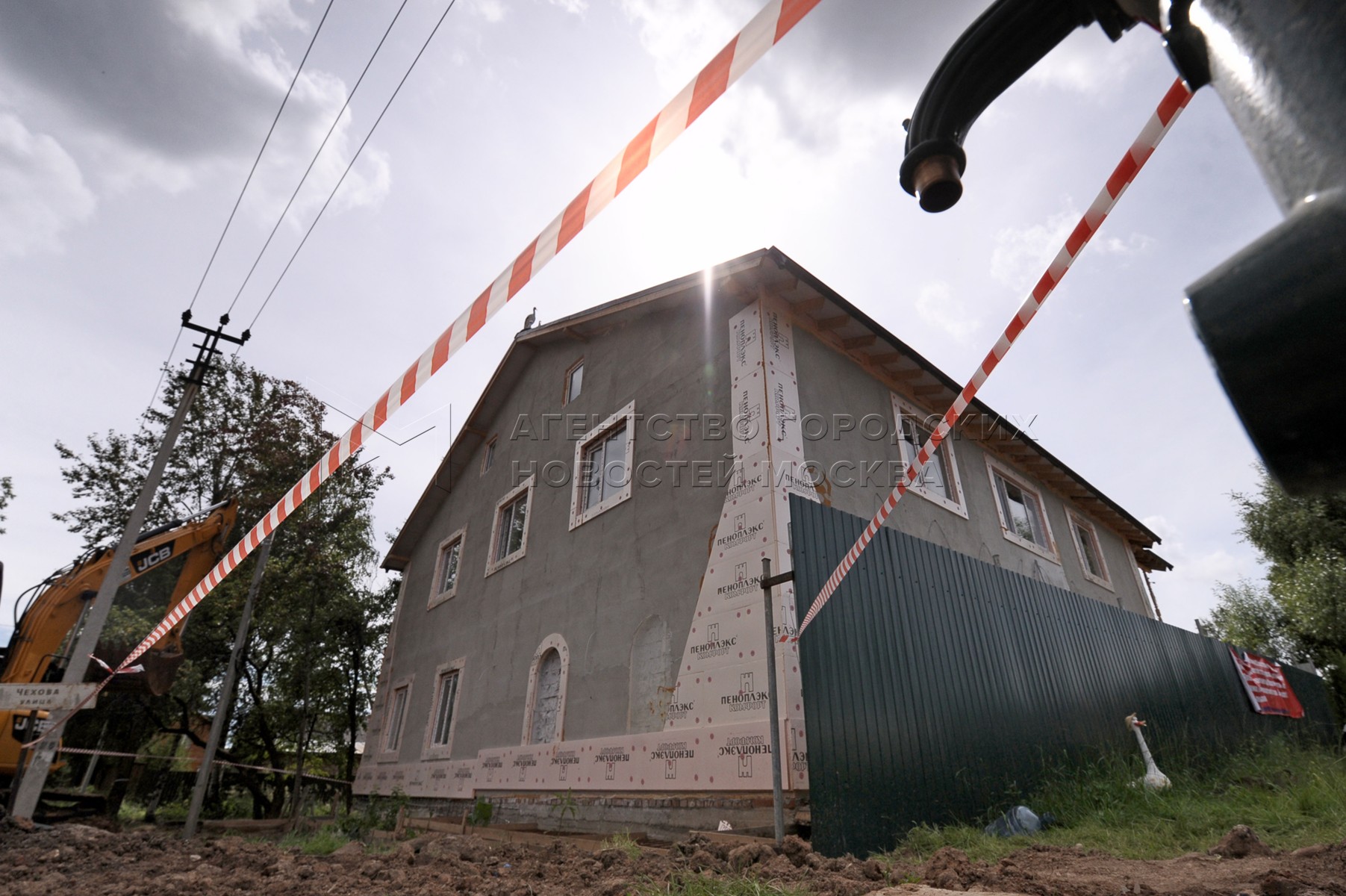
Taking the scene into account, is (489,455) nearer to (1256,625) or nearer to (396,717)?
(396,717)

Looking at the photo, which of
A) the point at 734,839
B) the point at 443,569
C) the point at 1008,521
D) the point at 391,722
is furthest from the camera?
the point at 443,569

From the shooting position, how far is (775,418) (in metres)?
7.58

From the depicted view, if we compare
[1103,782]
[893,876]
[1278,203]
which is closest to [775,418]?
[893,876]

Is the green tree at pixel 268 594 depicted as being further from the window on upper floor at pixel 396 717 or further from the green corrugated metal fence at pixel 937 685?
the green corrugated metal fence at pixel 937 685

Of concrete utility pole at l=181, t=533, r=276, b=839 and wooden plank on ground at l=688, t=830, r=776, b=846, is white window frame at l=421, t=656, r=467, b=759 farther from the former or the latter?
wooden plank on ground at l=688, t=830, r=776, b=846

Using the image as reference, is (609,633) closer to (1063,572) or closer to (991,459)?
(991,459)

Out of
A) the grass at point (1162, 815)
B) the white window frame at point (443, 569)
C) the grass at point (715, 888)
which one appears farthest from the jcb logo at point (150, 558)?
the grass at point (1162, 815)

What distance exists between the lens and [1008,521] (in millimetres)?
11648

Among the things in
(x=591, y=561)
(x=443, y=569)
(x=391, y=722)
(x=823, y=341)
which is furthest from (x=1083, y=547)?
(x=391, y=722)

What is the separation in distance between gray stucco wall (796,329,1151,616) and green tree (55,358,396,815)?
14.6m

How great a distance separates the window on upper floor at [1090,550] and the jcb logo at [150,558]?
16804 mm

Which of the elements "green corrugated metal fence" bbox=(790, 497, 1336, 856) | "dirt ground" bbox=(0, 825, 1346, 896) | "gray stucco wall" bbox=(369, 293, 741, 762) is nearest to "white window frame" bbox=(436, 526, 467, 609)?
"gray stucco wall" bbox=(369, 293, 741, 762)

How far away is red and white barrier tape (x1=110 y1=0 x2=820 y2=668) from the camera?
290 centimetres

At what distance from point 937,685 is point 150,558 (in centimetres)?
1200
